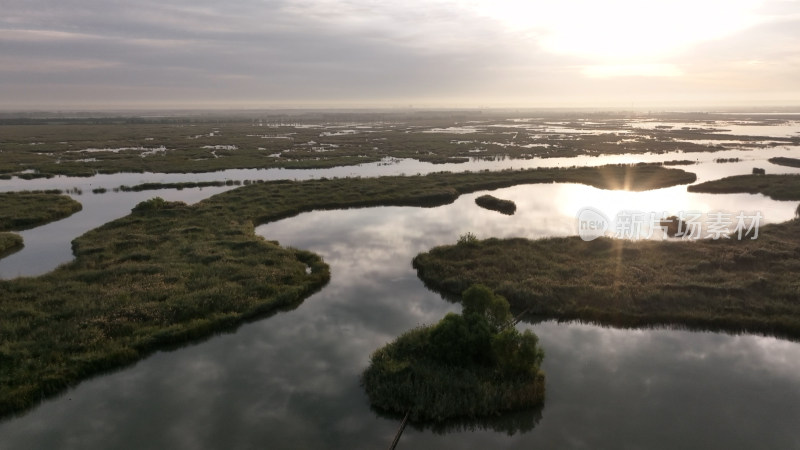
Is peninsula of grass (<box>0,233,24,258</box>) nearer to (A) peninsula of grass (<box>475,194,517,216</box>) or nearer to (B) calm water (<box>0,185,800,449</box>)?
(B) calm water (<box>0,185,800,449</box>)

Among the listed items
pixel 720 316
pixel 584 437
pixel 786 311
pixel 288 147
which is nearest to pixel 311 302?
pixel 584 437

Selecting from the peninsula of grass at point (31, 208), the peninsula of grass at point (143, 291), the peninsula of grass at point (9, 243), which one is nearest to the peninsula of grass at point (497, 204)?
the peninsula of grass at point (143, 291)

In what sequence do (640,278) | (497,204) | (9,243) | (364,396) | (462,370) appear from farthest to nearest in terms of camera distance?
(497,204), (9,243), (640,278), (462,370), (364,396)

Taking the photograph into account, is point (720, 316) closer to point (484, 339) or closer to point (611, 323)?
point (611, 323)

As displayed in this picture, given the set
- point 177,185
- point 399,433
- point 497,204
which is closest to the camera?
point 399,433

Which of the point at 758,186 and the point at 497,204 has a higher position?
the point at 758,186

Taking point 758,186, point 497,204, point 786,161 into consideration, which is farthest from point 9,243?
point 786,161

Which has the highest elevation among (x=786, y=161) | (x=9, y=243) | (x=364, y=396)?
(x=786, y=161)

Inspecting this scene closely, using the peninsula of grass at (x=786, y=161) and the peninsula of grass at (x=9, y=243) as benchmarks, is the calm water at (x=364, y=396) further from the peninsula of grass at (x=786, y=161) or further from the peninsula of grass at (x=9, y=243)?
the peninsula of grass at (x=786, y=161)

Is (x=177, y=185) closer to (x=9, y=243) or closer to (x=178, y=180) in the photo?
(x=178, y=180)
